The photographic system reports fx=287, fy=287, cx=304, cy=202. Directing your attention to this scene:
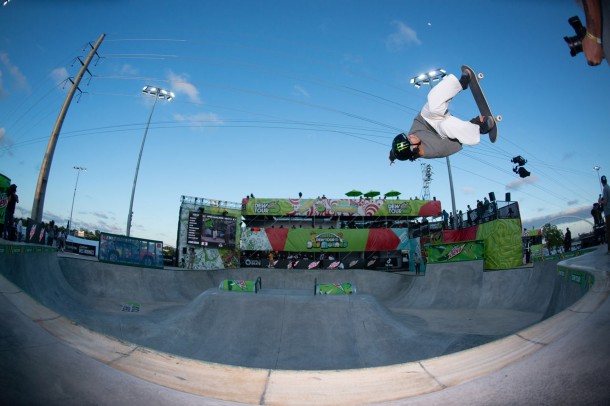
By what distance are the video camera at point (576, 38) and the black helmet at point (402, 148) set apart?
1816mm

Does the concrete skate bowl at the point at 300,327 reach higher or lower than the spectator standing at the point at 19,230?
lower

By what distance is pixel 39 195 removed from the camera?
1080 centimetres

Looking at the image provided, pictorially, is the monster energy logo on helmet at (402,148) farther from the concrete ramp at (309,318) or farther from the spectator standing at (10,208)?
the spectator standing at (10,208)

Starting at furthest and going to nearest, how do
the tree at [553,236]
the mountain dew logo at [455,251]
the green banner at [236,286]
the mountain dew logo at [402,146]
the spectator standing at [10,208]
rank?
1. the tree at [553,236]
2. the mountain dew logo at [455,251]
3. the green banner at [236,286]
4. the spectator standing at [10,208]
5. the mountain dew logo at [402,146]

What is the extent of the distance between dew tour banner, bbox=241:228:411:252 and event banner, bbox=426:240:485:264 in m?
11.8

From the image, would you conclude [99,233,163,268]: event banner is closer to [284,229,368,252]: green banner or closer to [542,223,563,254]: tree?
[284,229,368,252]: green banner

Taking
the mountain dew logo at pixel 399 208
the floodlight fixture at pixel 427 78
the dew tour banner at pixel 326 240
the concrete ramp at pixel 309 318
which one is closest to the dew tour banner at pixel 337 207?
the mountain dew logo at pixel 399 208

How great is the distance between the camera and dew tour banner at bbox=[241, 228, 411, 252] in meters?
27.1

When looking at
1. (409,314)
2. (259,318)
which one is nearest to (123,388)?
(259,318)

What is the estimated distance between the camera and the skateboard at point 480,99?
370 centimetres

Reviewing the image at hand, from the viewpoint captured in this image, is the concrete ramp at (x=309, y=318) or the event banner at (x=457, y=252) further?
Answer: the event banner at (x=457, y=252)

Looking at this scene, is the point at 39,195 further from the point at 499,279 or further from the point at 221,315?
the point at 499,279

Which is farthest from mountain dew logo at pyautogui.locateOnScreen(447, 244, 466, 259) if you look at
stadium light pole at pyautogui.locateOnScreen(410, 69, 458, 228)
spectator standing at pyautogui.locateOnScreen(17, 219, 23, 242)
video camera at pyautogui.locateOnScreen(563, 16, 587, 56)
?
spectator standing at pyautogui.locateOnScreen(17, 219, 23, 242)

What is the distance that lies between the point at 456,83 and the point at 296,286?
730 inches
